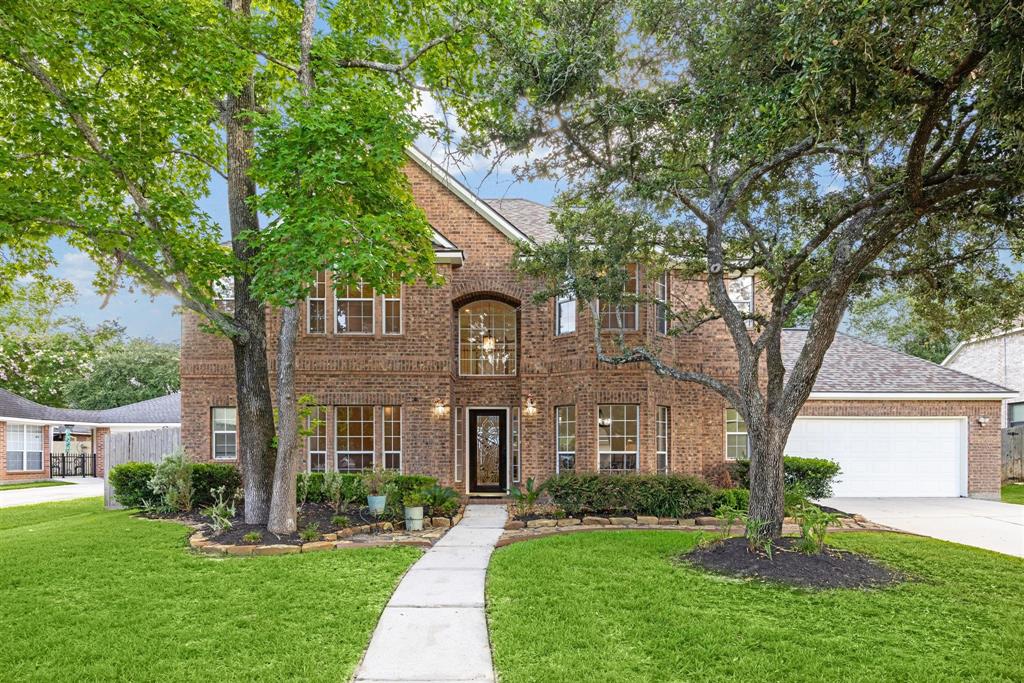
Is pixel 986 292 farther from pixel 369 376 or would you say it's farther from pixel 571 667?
pixel 369 376

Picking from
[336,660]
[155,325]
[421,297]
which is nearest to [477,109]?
[421,297]

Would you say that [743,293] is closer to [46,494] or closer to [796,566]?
[796,566]

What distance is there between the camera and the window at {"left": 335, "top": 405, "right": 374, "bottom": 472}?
1424 cm

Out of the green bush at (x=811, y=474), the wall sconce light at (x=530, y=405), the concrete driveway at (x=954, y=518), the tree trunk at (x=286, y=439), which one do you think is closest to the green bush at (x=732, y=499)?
the green bush at (x=811, y=474)

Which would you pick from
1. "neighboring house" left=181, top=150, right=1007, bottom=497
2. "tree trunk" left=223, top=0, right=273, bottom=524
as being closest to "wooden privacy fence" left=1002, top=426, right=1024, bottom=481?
"neighboring house" left=181, top=150, right=1007, bottom=497

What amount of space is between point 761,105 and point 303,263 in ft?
20.6

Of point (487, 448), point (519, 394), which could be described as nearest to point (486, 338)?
point (519, 394)

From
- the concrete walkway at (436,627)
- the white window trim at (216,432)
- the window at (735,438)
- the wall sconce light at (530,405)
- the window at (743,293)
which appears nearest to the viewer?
the concrete walkway at (436,627)

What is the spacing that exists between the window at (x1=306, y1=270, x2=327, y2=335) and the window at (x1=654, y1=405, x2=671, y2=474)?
26.6 feet

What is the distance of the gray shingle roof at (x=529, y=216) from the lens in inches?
640

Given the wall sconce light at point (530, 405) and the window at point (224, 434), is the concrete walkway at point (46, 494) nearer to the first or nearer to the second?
the window at point (224, 434)

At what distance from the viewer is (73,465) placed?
98.7 feet

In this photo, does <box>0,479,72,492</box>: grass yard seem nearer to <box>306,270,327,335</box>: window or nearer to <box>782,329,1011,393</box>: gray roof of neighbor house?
<box>306,270,327,335</box>: window

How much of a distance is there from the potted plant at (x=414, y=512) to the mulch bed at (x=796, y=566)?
Answer: 4.47 metres
